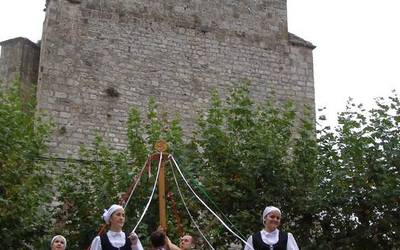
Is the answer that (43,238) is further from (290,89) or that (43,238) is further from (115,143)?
(290,89)

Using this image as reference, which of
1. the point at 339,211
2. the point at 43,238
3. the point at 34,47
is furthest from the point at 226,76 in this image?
the point at 43,238

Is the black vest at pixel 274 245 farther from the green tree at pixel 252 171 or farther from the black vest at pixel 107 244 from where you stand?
the green tree at pixel 252 171

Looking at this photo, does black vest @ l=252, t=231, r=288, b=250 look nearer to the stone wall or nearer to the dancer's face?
the dancer's face

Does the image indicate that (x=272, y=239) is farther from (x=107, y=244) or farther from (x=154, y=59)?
(x=154, y=59)

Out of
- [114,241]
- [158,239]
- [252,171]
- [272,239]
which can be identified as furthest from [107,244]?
[252,171]

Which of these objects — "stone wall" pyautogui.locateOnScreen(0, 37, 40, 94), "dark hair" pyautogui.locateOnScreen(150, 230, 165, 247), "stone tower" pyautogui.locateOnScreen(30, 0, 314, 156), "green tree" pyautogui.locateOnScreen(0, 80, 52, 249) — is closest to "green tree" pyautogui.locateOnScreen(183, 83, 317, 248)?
"green tree" pyautogui.locateOnScreen(0, 80, 52, 249)

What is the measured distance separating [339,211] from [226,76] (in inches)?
274

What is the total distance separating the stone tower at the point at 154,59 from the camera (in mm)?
17125

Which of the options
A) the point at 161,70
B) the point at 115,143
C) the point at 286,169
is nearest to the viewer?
the point at 286,169

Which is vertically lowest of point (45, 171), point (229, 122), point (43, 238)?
point (43, 238)

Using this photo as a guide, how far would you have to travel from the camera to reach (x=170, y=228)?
40.0 feet

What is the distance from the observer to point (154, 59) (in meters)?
18.4

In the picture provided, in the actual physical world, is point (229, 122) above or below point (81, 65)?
below

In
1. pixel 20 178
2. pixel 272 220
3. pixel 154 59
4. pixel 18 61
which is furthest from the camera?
pixel 154 59
